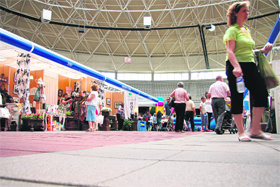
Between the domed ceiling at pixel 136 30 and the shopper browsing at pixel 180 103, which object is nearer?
the shopper browsing at pixel 180 103

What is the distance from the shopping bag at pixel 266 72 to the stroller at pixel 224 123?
239cm

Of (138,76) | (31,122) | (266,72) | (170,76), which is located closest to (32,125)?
(31,122)

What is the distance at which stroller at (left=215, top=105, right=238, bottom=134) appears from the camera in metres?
4.68

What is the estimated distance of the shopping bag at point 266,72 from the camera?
2279 millimetres

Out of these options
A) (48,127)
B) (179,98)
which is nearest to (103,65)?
(48,127)

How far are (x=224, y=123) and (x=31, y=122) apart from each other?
548 cm

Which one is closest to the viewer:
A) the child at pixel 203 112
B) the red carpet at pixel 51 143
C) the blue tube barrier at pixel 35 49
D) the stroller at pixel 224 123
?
the red carpet at pixel 51 143

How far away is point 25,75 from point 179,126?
4.92 metres

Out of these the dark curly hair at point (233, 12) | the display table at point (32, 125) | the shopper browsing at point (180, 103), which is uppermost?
the dark curly hair at point (233, 12)

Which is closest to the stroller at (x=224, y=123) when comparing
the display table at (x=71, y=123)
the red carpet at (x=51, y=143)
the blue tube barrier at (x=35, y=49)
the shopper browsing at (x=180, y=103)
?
the shopper browsing at (x=180, y=103)

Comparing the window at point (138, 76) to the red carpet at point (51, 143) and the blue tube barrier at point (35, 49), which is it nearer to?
the blue tube barrier at point (35, 49)

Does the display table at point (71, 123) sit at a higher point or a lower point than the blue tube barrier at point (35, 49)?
lower

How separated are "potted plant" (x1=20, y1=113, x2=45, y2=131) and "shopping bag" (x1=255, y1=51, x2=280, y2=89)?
6385mm

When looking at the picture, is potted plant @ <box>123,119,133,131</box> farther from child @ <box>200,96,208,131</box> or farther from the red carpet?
the red carpet
